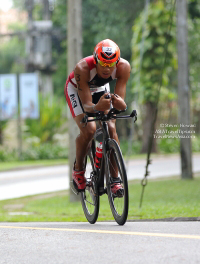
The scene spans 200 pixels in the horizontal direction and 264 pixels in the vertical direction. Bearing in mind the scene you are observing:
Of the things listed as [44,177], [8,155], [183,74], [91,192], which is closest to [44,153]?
[8,155]

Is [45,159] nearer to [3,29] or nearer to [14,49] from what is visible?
[14,49]

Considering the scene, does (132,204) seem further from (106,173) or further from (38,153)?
A: (38,153)

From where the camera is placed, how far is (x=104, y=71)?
243 inches

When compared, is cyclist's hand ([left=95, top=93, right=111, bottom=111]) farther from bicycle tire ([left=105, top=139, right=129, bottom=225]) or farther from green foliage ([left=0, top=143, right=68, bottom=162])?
green foliage ([left=0, top=143, right=68, bottom=162])

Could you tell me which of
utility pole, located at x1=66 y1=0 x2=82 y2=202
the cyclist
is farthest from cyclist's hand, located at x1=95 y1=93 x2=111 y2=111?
utility pole, located at x1=66 y1=0 x2=82 y2=202

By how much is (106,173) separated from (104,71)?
1.14m

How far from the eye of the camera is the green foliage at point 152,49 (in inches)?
1037

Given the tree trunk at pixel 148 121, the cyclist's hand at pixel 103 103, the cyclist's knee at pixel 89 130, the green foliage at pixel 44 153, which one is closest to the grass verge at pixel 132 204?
the cyclist's knee at pixel 89 130

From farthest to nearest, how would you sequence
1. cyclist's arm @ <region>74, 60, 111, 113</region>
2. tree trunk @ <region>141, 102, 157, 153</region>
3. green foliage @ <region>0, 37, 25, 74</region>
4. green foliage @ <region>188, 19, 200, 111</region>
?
green foliage @ <region>0, 37, 25, 74</region> → green foliage @ <region>188, 19, 200, 111</region> → tree trunk @ <region>141, 102, 157, 153</region> → cyclist's arm @ <region>74, 60, 111, 113</region>

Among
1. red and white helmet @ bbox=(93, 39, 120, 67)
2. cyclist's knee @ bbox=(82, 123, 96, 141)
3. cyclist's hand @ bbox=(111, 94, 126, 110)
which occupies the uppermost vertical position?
red and white helmet @ bbox=(93, 39, 120, 67)

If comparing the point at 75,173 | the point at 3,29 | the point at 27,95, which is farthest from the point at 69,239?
the point at 3,29

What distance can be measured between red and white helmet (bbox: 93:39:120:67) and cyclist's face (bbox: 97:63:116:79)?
0.10 meters

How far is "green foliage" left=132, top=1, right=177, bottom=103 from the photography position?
86.4ft

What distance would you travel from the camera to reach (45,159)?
95.5 feet
